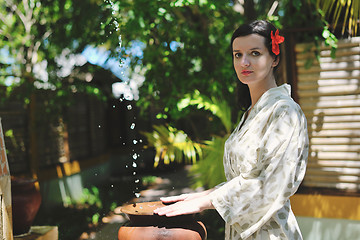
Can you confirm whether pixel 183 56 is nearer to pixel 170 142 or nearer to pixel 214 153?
pixel 170 142

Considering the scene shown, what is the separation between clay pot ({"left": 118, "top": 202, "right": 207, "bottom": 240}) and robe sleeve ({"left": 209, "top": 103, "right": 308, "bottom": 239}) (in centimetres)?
26

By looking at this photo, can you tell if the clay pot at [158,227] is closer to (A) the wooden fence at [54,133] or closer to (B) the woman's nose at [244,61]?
(B) the woman's nose at [244,61]

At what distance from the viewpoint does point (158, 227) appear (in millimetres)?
1748

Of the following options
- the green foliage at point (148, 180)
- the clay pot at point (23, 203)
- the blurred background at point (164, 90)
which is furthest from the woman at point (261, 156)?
the green foliage at point (148, 180)

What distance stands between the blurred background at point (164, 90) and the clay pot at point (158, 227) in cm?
32

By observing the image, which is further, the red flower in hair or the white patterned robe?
the red flower in hair

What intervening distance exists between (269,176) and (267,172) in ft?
0.06

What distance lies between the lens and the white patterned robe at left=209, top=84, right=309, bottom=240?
151 cm

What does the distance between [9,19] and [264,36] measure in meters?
7.06

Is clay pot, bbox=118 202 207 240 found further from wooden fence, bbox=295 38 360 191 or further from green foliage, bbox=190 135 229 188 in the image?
green foliage, bbox=190 135 229 188

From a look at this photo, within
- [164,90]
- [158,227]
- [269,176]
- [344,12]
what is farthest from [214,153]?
[269,176]

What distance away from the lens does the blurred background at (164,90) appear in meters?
3.67

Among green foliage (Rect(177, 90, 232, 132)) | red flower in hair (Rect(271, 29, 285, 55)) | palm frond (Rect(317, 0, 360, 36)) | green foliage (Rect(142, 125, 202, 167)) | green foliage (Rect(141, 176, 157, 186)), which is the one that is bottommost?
green foliage (Rect(141, 176, 157, 186))

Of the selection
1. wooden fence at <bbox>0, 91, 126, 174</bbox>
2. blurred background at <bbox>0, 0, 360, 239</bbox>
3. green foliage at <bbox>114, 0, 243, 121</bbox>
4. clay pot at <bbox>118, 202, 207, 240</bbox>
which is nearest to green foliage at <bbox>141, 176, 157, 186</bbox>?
blurred background at <bbox>0, 0, 360, 239</bbox>
